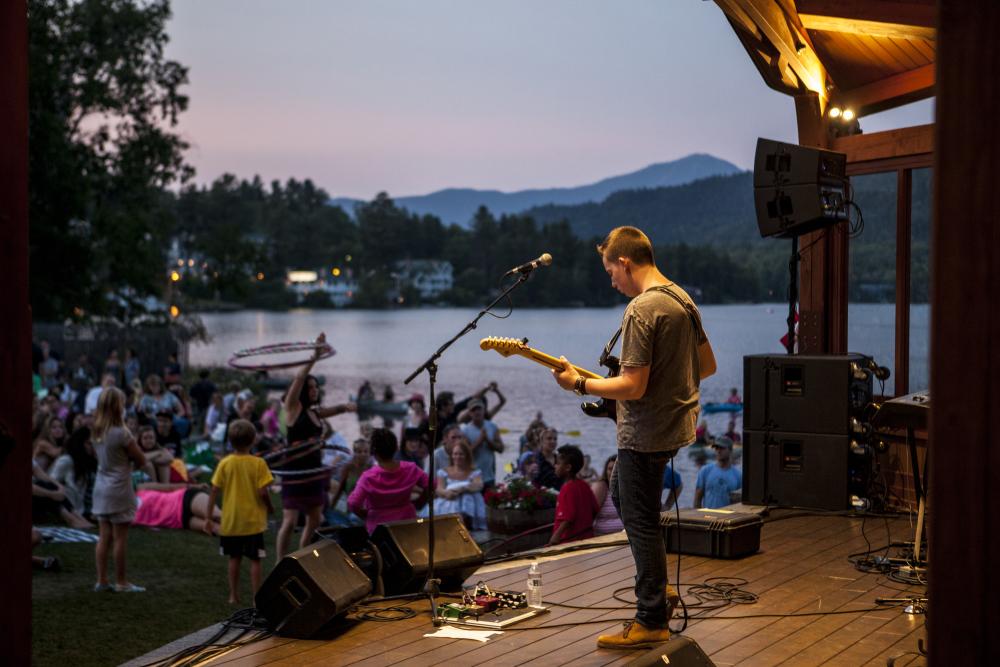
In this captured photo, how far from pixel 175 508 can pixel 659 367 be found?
8943 millimetres

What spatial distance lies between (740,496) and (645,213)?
44651mm

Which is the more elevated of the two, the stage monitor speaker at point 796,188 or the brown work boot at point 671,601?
the stage monitor speaker at point 796,188

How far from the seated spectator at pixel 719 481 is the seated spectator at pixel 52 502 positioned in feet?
21.0

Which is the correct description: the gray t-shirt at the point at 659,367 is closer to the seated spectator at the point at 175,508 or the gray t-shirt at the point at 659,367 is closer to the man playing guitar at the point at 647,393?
the man playing guitar at the point at 647,393

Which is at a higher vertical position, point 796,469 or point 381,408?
→ point 796,469

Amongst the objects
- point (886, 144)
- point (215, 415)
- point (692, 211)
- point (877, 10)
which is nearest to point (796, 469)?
point (886, 144)

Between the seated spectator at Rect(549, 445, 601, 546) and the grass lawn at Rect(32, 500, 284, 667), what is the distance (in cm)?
295

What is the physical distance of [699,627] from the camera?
15.9ft

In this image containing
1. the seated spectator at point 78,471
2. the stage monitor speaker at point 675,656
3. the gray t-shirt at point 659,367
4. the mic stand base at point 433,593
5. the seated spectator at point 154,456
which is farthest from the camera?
the seated spectator at point 154,456

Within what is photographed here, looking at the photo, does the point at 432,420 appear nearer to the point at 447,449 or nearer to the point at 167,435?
the point at 447,449

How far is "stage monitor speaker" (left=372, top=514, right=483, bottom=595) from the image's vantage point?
17.7 feet

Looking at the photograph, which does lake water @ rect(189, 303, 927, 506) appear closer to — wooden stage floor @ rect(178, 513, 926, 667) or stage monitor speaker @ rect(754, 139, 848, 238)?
stage monitor speaker @ rect(754, 139, 848, 238)

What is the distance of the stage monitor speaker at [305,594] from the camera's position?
468 cm

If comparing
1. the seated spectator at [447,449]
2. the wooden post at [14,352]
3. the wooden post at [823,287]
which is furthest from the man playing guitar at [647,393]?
the seated spectator at [447,449]
